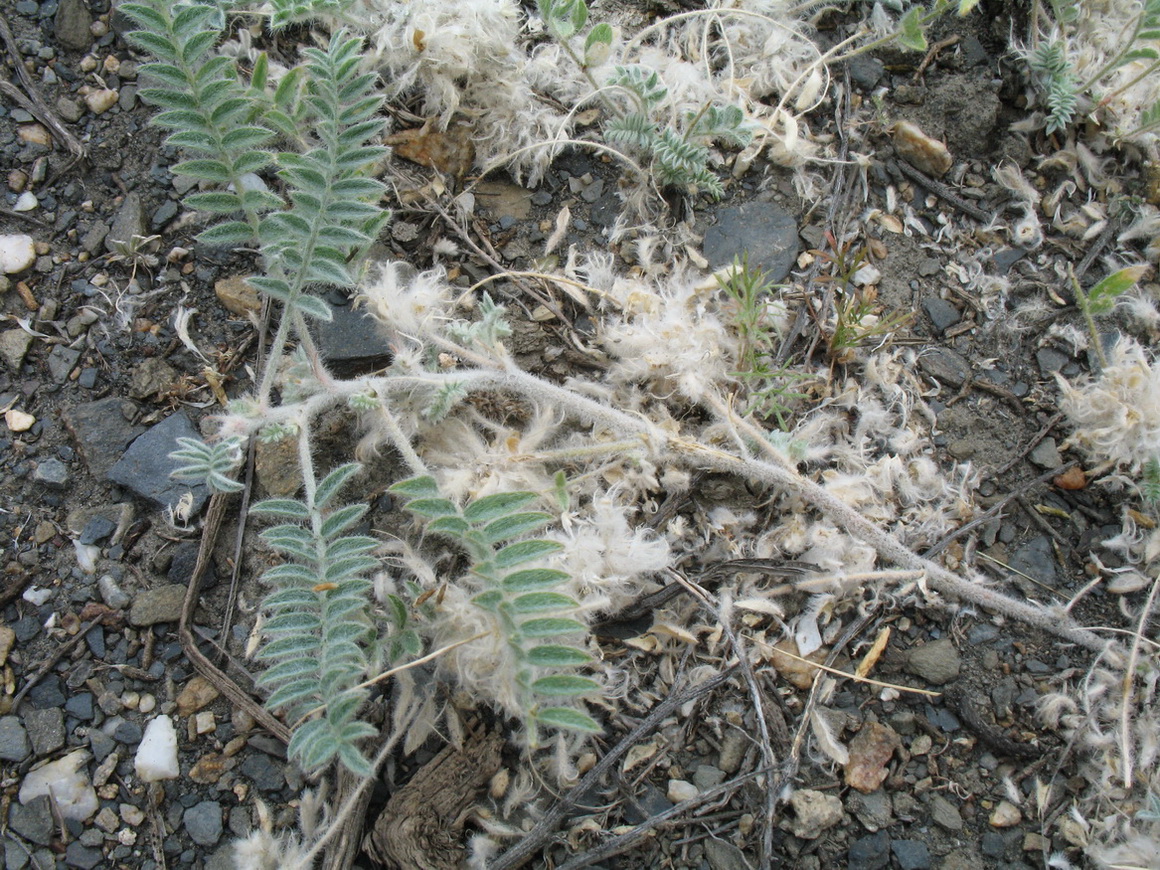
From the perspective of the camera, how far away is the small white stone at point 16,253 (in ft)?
7.11

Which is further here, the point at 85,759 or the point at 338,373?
the point at 338,373

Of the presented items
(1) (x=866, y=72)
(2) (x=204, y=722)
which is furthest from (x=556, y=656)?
(1) (x=866, y=72)

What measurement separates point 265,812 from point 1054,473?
2047 mm

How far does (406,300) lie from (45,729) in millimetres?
1276

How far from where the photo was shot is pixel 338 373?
216 centimetres

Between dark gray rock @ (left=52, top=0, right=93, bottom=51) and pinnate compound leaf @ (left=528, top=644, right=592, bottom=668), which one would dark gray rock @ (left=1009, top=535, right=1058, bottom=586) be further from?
dark gray rock @ (left=52, top=0, right=93, bottom=51)

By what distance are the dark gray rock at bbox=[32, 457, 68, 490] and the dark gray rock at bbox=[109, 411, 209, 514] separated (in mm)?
120

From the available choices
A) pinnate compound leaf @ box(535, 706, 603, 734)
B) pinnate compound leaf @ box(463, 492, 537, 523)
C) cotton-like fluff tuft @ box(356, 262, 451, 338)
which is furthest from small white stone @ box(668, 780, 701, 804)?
cotton-like fluff tuft @ box(356, 262, 451, 338)

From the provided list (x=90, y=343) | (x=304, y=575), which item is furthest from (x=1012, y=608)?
(x=90, y=343)

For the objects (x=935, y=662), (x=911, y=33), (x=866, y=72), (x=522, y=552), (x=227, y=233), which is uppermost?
(x=911, y=33)

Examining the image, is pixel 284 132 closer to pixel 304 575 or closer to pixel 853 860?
pixel 304 575

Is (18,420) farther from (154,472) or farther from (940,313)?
(940,313)

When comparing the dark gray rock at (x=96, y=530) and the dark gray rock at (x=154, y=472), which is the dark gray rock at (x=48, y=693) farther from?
the dark gray rock at (x=154, y=472)

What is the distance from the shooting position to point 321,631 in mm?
1705
